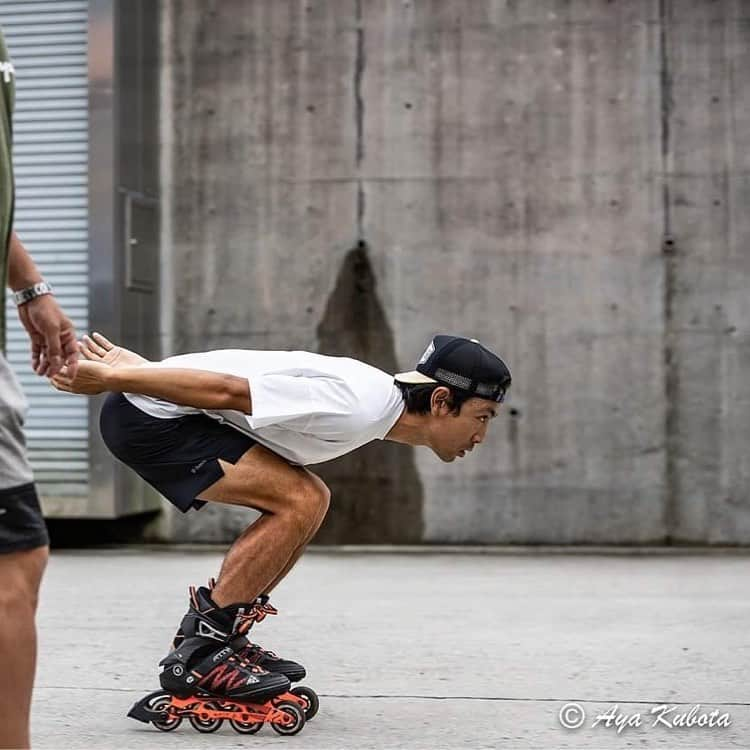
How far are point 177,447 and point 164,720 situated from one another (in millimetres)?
802

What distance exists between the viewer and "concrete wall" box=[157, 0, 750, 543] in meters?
8.96

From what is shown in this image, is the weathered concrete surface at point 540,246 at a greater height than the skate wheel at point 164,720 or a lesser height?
greater

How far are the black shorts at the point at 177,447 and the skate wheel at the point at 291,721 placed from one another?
2.18 feet

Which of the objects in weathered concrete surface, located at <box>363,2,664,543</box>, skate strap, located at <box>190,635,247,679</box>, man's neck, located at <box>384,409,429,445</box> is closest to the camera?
skate strap, located at <box>190,635,247,679</box>

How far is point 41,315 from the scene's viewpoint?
2.80 meters

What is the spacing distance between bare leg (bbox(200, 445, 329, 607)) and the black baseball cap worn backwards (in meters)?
0.48

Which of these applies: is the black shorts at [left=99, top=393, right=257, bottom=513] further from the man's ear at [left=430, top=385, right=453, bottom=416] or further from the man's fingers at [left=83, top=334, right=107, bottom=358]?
the man's ear at [left=430, top=385, right=453, bottom=416]

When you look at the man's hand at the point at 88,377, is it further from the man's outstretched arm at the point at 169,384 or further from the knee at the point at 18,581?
the knee at the point at 18,581

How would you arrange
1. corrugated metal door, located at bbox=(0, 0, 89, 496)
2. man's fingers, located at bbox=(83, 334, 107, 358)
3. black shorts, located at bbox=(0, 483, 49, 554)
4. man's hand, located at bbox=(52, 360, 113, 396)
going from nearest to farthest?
1. black shorts, located at bbox=(0, 483, 49, 554)
2. man's hand, located at bbox=(52, 360, 113, 396)
3. man's fingers, located at bbox=(83, 334, 107, 358)
4. corrugated metal door, located at bbox=(0, 0, 89, 496)

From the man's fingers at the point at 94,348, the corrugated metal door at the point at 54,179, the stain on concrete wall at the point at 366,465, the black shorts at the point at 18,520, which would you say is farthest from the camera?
the stain on concrete wall at the point at 366,465

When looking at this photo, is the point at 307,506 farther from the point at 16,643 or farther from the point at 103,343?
the point at 16,643

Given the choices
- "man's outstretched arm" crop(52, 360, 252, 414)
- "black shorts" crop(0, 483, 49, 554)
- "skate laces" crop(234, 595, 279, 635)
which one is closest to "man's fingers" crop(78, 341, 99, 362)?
"man's outstretched arm" crop(52, 360, 252, 414)

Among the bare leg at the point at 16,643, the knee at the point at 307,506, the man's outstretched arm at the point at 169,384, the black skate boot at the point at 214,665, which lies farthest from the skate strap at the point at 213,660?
the bare leg at the point at 16,643

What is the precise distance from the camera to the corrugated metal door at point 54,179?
8.88 metres
